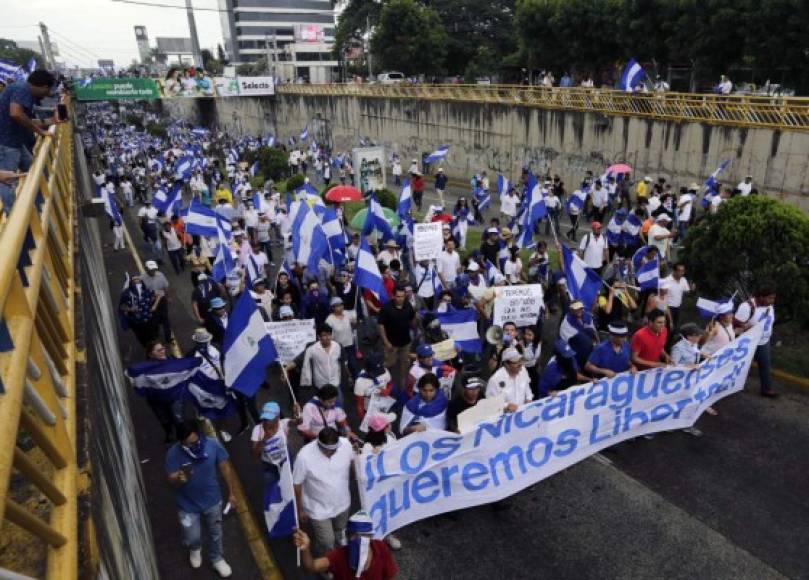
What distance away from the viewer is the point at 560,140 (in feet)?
80.9

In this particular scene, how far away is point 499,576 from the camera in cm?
527

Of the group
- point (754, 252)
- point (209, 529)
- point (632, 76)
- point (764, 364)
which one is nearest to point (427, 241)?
point (754, 252)

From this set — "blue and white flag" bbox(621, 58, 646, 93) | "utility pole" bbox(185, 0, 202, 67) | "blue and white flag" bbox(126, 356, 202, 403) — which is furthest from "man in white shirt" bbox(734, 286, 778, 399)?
"utility pole" bbox(185, 0, 202, 67)

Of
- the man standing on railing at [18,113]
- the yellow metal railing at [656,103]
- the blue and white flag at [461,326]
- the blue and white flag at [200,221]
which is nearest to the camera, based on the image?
the man standing on railing at [18,113]

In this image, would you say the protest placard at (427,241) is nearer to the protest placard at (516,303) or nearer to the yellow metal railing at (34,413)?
the protest placard at (516,303)

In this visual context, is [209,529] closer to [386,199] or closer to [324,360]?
[324,360]

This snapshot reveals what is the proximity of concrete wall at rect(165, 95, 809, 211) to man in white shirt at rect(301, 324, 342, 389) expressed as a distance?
49.5ft

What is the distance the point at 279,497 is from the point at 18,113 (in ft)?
16.7

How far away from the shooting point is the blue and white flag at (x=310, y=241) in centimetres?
1033

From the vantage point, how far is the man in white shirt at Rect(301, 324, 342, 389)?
6.86 meters

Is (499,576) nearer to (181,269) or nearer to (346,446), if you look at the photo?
(346,446)

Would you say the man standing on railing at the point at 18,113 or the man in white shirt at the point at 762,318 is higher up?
the man standing on railing at the point at 18,113

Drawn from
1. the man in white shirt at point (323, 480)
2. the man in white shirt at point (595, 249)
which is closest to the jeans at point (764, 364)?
the man in white shirt at point (595, 249)

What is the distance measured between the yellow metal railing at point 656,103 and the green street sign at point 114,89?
65.4ft
